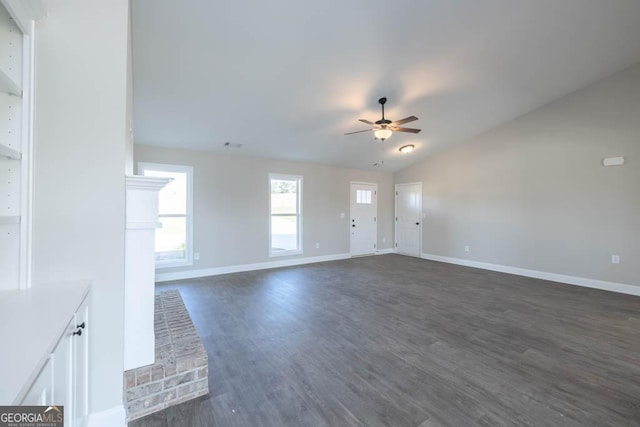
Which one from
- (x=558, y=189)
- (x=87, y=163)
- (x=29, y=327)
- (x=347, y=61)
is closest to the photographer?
(x=29, y=327)

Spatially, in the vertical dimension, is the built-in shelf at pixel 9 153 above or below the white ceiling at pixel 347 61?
below

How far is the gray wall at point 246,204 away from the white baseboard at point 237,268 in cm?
8

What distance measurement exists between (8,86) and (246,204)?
14.2 feet

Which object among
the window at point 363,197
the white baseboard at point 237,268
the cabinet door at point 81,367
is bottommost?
the white baseboard at point 237,268

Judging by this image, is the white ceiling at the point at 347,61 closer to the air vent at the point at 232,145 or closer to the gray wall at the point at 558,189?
the air vent at the point at 232,145

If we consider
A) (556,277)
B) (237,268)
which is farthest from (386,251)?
(237,268)

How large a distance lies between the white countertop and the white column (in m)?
0.27

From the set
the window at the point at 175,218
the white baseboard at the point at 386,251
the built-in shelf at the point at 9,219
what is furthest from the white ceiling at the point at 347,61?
the white baseboard at the point at 386,251

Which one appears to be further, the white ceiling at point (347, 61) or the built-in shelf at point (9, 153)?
the white ceiling at point (347, 61)

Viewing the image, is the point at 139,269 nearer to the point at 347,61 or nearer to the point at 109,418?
the point at 109,418

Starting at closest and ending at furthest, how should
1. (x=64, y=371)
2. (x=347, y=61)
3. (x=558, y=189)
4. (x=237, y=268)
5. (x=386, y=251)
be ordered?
1. (x=64, y=371)
2. (x=347, y=61)
3. (x=558, y=189)
4. (x=237, y=268)
5. (x=386, y=251)

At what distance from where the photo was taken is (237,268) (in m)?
5.46

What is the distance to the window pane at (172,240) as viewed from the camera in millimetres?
4785

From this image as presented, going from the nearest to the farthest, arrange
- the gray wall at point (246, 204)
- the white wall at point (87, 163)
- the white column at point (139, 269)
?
1. the white wall at point (87, 163)
2. the white column at point (139, 269)
3. the gray wall at point (246, 204)
